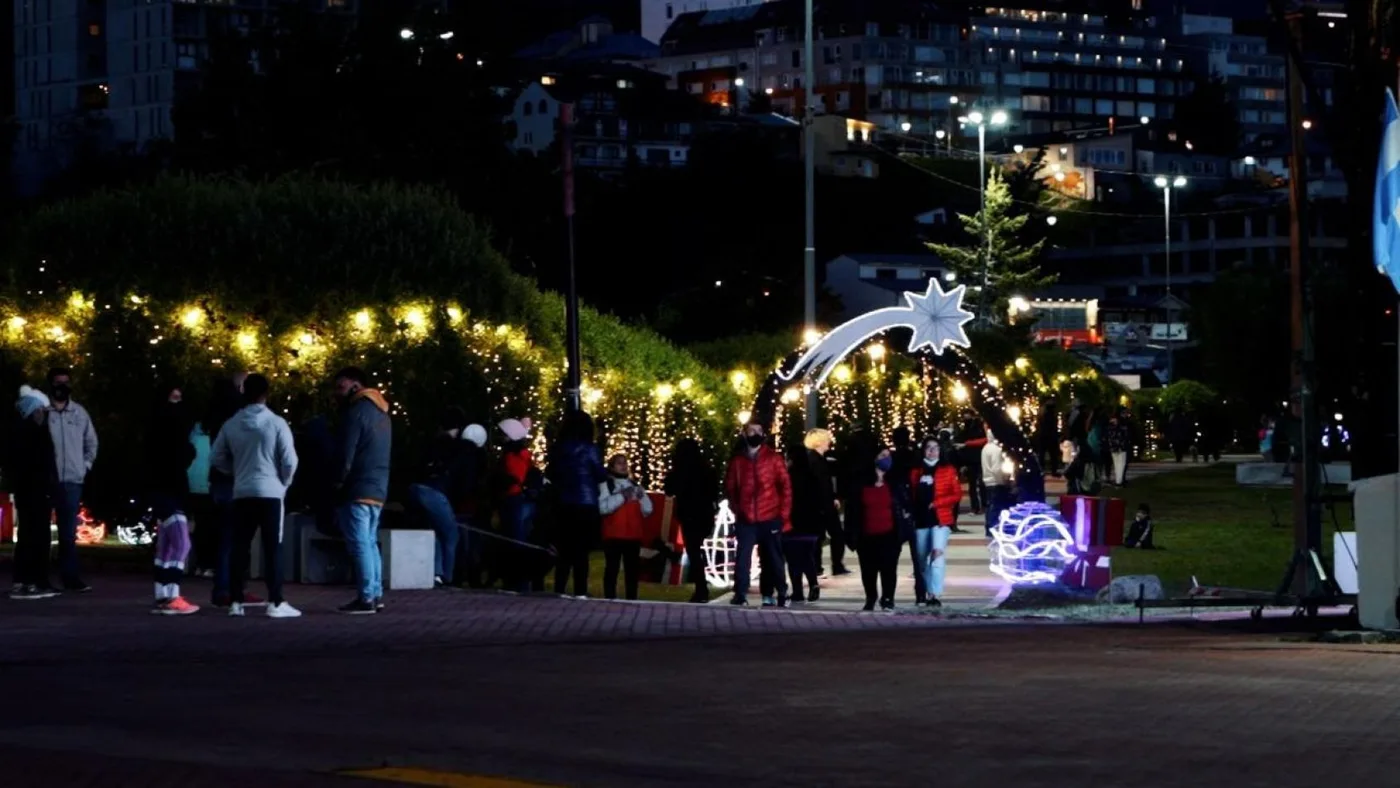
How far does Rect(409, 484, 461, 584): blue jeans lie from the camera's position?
24.1 m

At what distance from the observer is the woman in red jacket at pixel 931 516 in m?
25.0

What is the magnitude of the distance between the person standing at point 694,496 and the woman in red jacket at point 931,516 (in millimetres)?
1942

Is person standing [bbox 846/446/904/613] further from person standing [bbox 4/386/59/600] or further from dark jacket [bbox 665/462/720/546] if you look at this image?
person standing [bbox 4/386/59/600]

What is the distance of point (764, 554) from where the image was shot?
24938 millimetres

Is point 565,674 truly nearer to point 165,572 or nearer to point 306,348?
point 165,572

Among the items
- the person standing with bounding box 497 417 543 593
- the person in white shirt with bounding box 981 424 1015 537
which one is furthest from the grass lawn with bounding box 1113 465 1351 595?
the person standing with bounding box 497 417 543 593

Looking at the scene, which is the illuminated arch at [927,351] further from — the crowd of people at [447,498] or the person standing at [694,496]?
the person standing at [694,496]

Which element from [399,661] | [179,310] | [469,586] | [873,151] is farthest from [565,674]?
[873,151]

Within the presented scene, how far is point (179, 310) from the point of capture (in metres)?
31.9

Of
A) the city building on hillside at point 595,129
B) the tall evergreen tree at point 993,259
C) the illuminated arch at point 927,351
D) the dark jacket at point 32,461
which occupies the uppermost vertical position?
the city building on hillside at point 595,129

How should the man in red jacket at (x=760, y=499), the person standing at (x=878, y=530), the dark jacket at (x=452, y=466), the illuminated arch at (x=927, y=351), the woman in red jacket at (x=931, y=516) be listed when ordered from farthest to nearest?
1. the illuminated arch at (x=927, y=351)
2. the woman in red jacket at (x=931, y=516)
3. the man in red jacket at (x=760, y=499)
4. the person standing at (x=878, y=530)
5. the dark jacket at (x=452, y=466)

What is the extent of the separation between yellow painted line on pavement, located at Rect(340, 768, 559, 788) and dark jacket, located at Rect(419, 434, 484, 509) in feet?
44.5

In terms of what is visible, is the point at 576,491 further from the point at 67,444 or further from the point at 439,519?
the point at 67,444

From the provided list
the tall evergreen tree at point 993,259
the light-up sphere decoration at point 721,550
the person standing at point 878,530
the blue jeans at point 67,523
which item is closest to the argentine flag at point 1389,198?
the person standing at point 878,530
